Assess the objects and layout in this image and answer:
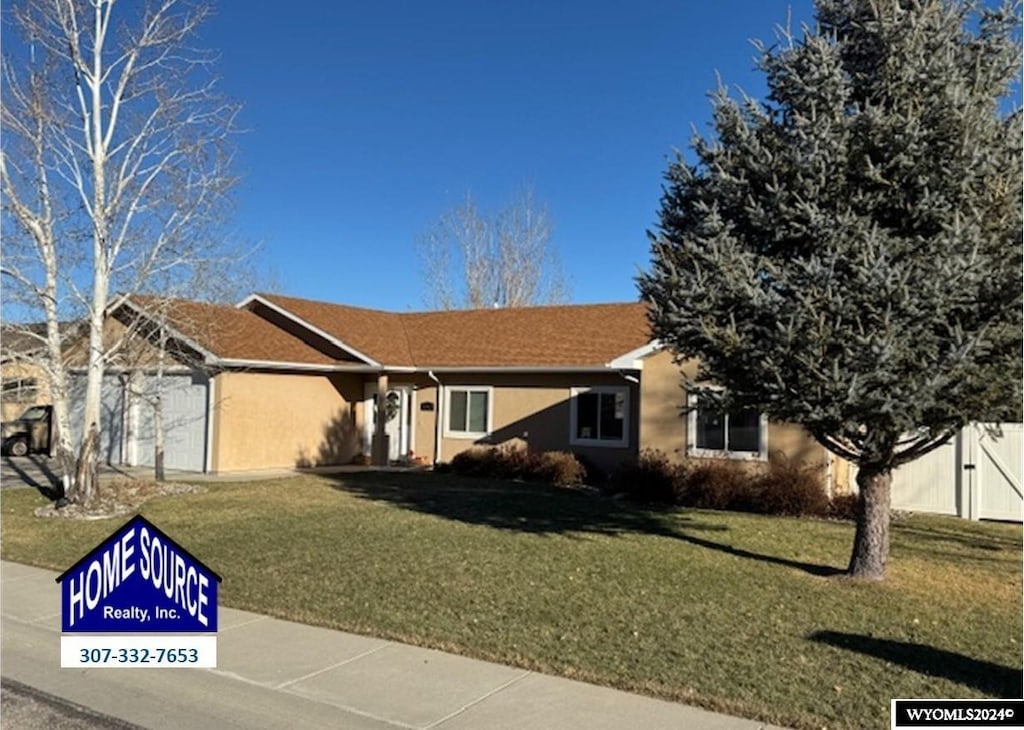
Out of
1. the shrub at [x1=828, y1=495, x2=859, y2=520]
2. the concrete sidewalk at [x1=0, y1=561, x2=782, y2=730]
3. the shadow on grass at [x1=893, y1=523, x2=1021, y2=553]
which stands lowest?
the concrete sidewalk at [x1=0, y1=561, x2=782, y2=730]

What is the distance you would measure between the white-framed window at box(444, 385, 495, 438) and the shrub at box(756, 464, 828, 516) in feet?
28.5

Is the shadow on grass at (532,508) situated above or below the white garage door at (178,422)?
below

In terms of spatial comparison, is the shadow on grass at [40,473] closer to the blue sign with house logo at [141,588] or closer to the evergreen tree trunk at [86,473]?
the evergreen tree trunk at [86,473]

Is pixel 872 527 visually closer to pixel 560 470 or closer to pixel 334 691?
pixel 334 691

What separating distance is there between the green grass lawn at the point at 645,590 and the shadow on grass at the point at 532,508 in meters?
0.08

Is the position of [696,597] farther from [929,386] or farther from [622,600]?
[929,386]

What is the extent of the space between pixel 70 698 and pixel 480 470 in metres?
14.2

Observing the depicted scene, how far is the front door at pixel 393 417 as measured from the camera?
2260cm

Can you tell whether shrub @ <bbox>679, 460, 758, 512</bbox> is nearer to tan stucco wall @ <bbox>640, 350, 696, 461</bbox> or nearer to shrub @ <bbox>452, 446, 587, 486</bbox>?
tan stucco wall @ <bbox>640, 350, 696, 461</bbox>

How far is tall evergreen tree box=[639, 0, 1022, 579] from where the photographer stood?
285 inches

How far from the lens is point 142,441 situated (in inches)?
821

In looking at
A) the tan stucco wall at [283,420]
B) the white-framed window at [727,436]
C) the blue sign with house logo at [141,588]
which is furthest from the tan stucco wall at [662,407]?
the blue sign with house logo at [141,588]

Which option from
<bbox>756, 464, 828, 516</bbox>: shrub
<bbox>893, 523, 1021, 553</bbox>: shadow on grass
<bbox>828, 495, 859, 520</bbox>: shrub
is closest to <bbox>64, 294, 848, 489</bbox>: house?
<bbox>756, 464, 828, 516</bbox>: shrub

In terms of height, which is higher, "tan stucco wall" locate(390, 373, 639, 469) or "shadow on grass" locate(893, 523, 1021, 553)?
"tan stucco wall" locate(390, 373, 639, 469)
